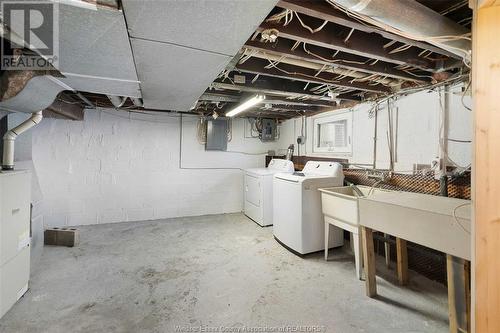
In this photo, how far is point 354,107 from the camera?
10.2ft

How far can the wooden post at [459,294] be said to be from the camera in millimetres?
1525

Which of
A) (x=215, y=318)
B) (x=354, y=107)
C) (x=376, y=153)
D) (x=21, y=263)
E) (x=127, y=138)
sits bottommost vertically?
(x=215, y=318)

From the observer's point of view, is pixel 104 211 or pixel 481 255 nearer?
pixel 481 255

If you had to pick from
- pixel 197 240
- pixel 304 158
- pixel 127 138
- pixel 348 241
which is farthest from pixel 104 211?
pixel 348 241

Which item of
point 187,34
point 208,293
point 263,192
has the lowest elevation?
point 208,293

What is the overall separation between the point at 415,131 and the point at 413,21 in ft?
5.28

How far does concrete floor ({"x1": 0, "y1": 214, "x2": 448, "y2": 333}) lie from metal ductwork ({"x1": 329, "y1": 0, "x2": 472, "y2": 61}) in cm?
187

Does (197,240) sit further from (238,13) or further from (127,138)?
(238,13)

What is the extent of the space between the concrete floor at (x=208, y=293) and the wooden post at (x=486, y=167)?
841 mm

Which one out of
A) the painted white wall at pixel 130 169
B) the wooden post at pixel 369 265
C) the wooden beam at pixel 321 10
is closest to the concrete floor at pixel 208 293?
the wooden post at pixel 369 265

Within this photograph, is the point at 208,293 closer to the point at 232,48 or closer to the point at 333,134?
the point at 232,48

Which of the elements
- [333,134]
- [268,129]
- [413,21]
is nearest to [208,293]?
[413,21]

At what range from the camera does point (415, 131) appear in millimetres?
2387

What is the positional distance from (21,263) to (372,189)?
135 inches
